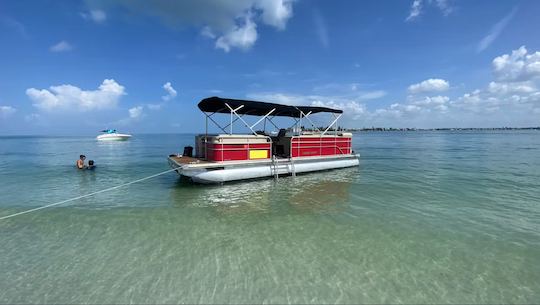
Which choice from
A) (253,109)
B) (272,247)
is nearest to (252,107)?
(253,109)

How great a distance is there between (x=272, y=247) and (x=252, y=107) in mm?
9804

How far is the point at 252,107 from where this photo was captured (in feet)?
50.3

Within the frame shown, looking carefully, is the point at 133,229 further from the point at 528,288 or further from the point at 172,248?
the point at 528,288

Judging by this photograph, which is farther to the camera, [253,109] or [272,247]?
[253,109]

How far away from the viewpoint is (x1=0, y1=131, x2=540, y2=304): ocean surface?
16.5 ft

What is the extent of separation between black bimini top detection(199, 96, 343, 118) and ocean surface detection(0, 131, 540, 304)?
4587 millimetres

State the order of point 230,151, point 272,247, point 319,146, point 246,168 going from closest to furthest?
1. point 272,247
2. point 230,151
3. point 246,168
4. point 319,146

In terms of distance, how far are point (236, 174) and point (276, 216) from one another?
17.5ft

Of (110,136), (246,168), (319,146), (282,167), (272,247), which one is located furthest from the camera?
(110,136)

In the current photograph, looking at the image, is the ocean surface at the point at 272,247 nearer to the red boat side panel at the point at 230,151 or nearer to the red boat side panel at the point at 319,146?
the red boat side panel at the point at 230,151

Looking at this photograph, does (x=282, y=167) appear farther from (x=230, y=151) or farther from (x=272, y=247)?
(x=272, y=247)

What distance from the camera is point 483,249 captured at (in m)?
6.84

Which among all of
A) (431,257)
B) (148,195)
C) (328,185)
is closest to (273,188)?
(328,185)

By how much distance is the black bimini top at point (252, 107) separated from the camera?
14.2 metres
